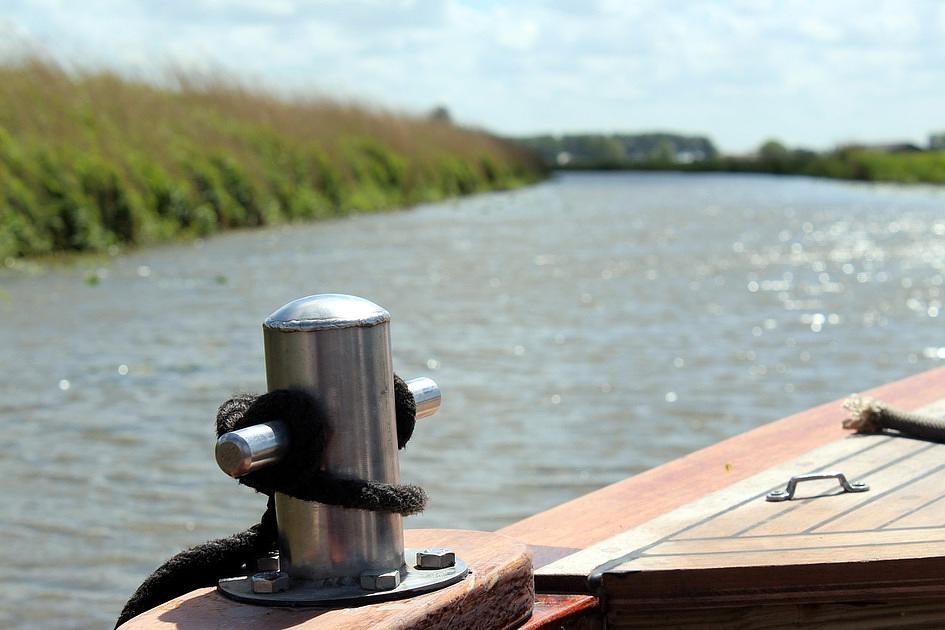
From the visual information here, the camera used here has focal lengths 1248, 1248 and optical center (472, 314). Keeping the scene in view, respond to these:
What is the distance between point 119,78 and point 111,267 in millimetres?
7977

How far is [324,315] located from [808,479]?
1041 millimetres

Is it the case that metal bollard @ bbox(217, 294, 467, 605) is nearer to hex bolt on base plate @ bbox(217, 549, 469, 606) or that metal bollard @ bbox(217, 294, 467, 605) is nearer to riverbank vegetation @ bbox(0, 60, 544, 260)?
hex bolt on base plate @ bbox(217, 549, 469, 606)

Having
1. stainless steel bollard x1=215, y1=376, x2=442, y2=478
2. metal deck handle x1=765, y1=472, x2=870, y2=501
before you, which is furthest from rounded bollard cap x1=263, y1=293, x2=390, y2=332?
metal deck handle x1=765, y1=472, x2=870, y2=501

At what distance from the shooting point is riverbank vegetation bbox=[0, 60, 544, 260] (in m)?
13.7

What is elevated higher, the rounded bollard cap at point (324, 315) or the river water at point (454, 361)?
the rounded bollard cap at point (324, 315)

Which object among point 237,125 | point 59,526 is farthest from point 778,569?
point 237,125

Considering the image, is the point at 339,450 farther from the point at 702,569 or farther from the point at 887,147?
the point at 887,147

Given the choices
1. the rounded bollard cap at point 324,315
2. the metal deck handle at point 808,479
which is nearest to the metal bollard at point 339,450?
the rounded bollard cap at point 324,315

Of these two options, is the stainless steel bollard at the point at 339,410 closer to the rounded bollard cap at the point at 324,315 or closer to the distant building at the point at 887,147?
the rounded bollard cap at the point at 324,315

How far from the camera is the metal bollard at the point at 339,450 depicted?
4.95 feet

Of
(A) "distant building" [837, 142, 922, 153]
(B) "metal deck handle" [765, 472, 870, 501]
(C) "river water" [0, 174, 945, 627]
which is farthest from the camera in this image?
(A) "distant building" [837, 142, 922, 153]

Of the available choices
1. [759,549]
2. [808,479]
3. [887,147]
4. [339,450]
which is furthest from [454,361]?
[887,147]

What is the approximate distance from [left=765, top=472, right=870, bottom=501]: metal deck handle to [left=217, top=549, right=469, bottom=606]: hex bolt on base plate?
30.8 inches

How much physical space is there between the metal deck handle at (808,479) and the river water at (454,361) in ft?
7.40
